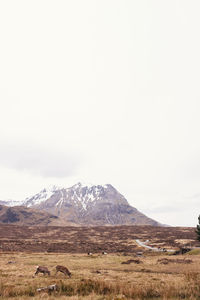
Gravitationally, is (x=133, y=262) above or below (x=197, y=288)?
below

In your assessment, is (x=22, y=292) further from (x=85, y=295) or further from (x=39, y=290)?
(x=85, y=295)

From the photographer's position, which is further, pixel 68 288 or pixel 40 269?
pixel 40 269

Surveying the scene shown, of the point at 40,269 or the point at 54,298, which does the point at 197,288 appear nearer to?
the point at 54,298

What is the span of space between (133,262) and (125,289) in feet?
71.8

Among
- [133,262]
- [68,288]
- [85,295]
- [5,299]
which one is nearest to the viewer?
[5,299]

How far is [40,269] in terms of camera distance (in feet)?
66.4

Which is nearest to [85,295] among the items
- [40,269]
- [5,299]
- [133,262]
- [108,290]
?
[108,290]

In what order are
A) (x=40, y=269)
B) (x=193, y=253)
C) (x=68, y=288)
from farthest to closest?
(x=193, y=253)
(x=40, y=269)
(x=68, y=288)

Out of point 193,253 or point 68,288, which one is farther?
point 193,253

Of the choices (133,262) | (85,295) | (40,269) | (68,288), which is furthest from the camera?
(133,262)

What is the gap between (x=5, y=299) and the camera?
11.3m

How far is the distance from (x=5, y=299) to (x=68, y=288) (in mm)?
3635

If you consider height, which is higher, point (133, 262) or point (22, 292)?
point (22, 292)

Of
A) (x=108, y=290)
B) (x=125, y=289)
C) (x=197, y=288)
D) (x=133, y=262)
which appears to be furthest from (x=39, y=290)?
(x=133, y=262)
